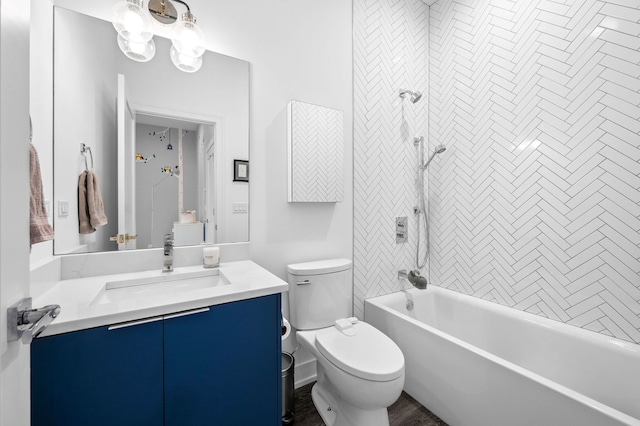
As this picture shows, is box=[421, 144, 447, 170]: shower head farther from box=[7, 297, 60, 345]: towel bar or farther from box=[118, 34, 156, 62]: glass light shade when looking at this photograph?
box=[7, 297, 60, 345]: towel bar

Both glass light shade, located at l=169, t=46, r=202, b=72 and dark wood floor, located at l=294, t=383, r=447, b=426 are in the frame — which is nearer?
glass light shade, located at l=169, t=46, r=202, b=72

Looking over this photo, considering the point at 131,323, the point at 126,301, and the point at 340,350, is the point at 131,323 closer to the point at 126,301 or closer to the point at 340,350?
the point at 126,301

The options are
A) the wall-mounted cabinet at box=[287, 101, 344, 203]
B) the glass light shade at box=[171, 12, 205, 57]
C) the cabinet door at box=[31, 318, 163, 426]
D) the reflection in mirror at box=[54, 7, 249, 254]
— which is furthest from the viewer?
the wall-mounted cabinet at box=[287, 101, 344, 203]

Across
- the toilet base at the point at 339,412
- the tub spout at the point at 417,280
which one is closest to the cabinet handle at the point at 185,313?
the toilet base at the point at 339,412

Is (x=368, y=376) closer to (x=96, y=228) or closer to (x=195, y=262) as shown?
(x=195, y=262)

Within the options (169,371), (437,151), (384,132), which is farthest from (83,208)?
(437,151)

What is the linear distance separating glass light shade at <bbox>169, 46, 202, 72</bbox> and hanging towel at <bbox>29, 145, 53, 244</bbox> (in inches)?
33.4

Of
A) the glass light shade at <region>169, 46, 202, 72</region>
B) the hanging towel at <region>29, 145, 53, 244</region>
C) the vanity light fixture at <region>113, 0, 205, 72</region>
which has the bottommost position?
the hanging towel at <region>29, 145, 53, 244</region>

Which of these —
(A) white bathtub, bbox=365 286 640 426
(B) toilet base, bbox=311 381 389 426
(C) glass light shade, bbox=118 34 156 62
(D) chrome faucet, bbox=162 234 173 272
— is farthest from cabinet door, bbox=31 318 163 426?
(A) white bathtub, bbox=365 286 640 426

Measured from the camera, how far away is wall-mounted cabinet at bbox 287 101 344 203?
1.78m

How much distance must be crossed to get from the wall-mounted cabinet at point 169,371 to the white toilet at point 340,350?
323mm

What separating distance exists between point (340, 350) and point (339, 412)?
377mm

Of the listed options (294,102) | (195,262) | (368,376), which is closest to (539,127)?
(294,102)

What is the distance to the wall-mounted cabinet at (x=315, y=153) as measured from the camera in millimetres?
1781
